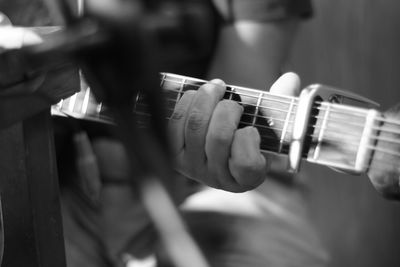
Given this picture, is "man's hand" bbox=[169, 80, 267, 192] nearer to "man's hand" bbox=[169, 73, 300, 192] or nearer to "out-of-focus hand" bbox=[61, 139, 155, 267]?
"man's hand" bbox=[169, 73, 300, 192]

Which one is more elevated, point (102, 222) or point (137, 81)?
point (137, 81)

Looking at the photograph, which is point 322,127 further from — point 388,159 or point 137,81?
point 137,81

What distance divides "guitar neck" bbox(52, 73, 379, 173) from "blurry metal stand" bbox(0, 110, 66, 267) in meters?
0.06

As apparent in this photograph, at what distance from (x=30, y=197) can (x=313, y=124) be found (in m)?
0.28

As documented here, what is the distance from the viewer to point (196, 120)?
715 mm

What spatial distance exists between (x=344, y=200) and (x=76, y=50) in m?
1.14

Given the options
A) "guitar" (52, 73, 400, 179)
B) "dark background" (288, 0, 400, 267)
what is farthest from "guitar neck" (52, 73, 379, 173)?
"dark background" (288, 0, 400, 267)

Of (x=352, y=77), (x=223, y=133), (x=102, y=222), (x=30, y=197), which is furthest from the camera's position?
(x=352, y=77)

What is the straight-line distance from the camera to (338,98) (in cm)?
69

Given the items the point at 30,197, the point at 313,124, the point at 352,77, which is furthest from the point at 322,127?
the point at 352,77

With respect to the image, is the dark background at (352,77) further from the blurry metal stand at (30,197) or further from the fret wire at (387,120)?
the blurry metal stand at (30,197)

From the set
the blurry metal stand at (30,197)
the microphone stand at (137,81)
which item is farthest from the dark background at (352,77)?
the microphone stand at (137,81)

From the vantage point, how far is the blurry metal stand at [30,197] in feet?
1.93

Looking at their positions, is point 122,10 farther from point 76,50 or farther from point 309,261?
point 309,261
